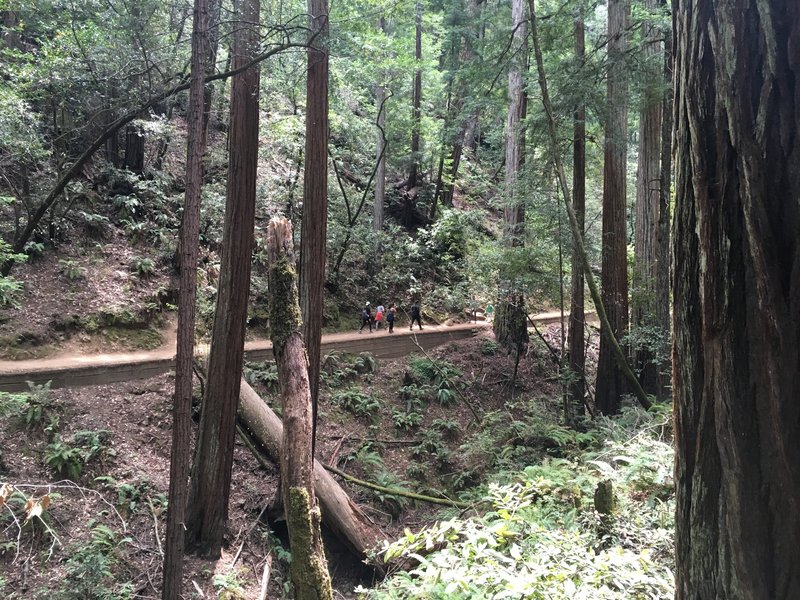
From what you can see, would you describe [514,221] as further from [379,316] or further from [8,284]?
[8,284]

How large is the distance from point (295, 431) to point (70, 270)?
11.0 m

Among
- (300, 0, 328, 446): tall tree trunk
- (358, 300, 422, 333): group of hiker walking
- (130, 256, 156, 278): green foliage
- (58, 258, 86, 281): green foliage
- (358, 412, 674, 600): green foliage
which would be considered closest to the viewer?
(358, 412, 674, 600): green foliage

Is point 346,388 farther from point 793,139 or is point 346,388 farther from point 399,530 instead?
point 793,139

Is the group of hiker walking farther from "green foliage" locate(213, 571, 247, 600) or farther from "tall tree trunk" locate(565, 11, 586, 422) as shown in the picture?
"green foliage" locate(213, 571, 247, 600)

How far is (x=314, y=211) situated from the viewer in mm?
8398

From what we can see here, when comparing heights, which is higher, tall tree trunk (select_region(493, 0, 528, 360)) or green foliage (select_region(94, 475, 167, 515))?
tall tree trunk (select_region(493, 0, 528, 360))

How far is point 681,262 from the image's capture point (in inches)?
65.5

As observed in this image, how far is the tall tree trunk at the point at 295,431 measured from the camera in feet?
14.9

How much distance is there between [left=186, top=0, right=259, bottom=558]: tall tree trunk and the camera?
26.0ft

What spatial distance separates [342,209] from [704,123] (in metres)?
18.6

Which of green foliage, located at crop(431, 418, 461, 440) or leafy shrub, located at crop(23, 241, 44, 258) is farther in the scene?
green foliage, located at crop(431, 418, 461, 440)

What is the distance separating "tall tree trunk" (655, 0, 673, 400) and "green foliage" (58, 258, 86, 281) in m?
13.4

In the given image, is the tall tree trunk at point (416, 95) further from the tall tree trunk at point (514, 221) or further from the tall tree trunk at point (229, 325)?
the tall tree trunk at point (229, 325)

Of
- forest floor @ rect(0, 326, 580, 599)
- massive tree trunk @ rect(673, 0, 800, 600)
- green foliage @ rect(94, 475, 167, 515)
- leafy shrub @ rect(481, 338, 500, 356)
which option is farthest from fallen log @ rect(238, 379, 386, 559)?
leafy shrub @ rect(481, 338, 500, 356)
